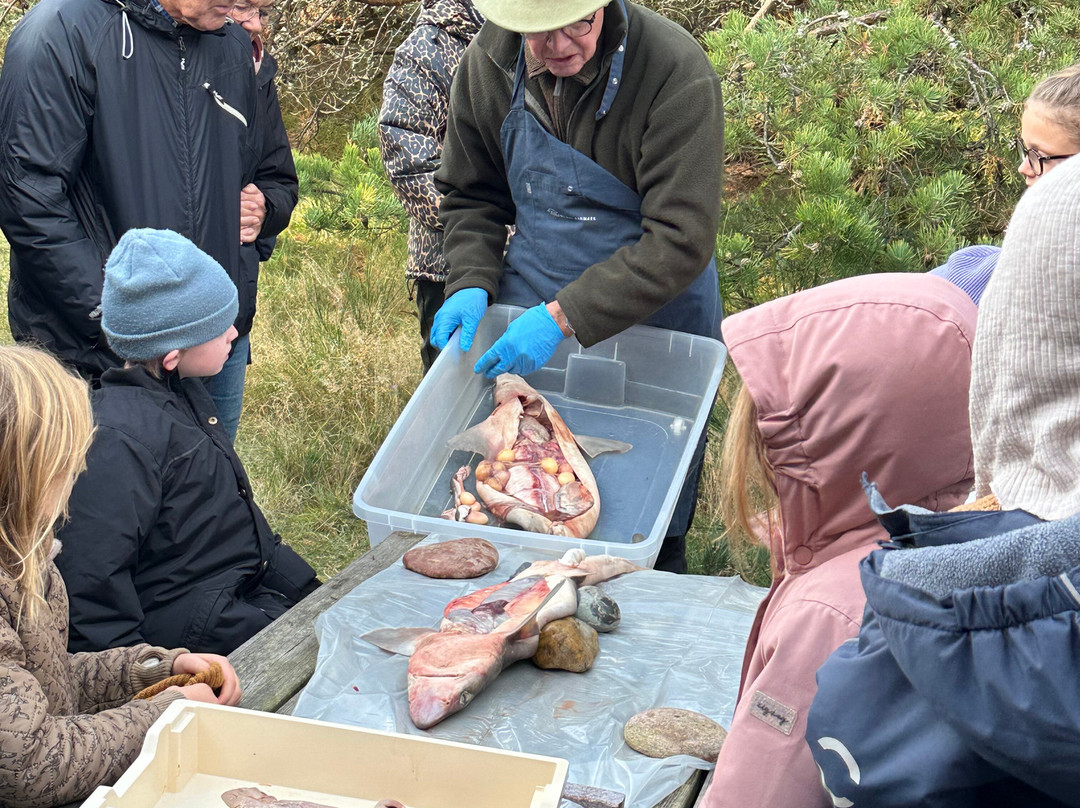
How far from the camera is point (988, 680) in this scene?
3.05 ft

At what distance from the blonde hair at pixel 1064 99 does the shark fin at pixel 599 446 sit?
1557mm

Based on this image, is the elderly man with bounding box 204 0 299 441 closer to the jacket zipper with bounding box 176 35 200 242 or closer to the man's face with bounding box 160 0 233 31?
the jacket zipper with bounding box 176 35 200 242

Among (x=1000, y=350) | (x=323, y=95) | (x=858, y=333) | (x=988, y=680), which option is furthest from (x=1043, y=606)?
(x=323, y=95)

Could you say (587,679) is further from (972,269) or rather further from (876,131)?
(876,131)

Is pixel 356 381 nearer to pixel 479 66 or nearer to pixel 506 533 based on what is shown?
pixel 479 66

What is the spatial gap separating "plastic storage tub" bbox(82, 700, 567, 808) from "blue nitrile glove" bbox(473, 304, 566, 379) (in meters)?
1.81

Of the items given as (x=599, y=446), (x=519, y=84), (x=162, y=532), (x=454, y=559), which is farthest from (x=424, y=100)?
(x=162, y=532)

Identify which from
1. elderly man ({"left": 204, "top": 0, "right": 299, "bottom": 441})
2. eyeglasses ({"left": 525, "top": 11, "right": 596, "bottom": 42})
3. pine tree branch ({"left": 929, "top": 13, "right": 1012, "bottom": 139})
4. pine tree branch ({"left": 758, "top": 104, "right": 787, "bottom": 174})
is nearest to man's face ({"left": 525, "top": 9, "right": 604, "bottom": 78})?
eyeglasses ({"left": 525, "top": 11, "right": 596, "bottom": 42})

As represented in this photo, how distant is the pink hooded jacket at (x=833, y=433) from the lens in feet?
4.73

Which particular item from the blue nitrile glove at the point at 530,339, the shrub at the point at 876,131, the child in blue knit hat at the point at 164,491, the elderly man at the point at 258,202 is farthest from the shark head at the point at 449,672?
the shrub at the point at 876,131

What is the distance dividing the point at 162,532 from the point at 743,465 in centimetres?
143

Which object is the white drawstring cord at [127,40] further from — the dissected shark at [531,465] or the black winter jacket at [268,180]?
the dissected shark at [531,465]

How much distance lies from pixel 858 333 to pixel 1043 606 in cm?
61

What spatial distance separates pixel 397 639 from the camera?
7.49ft
